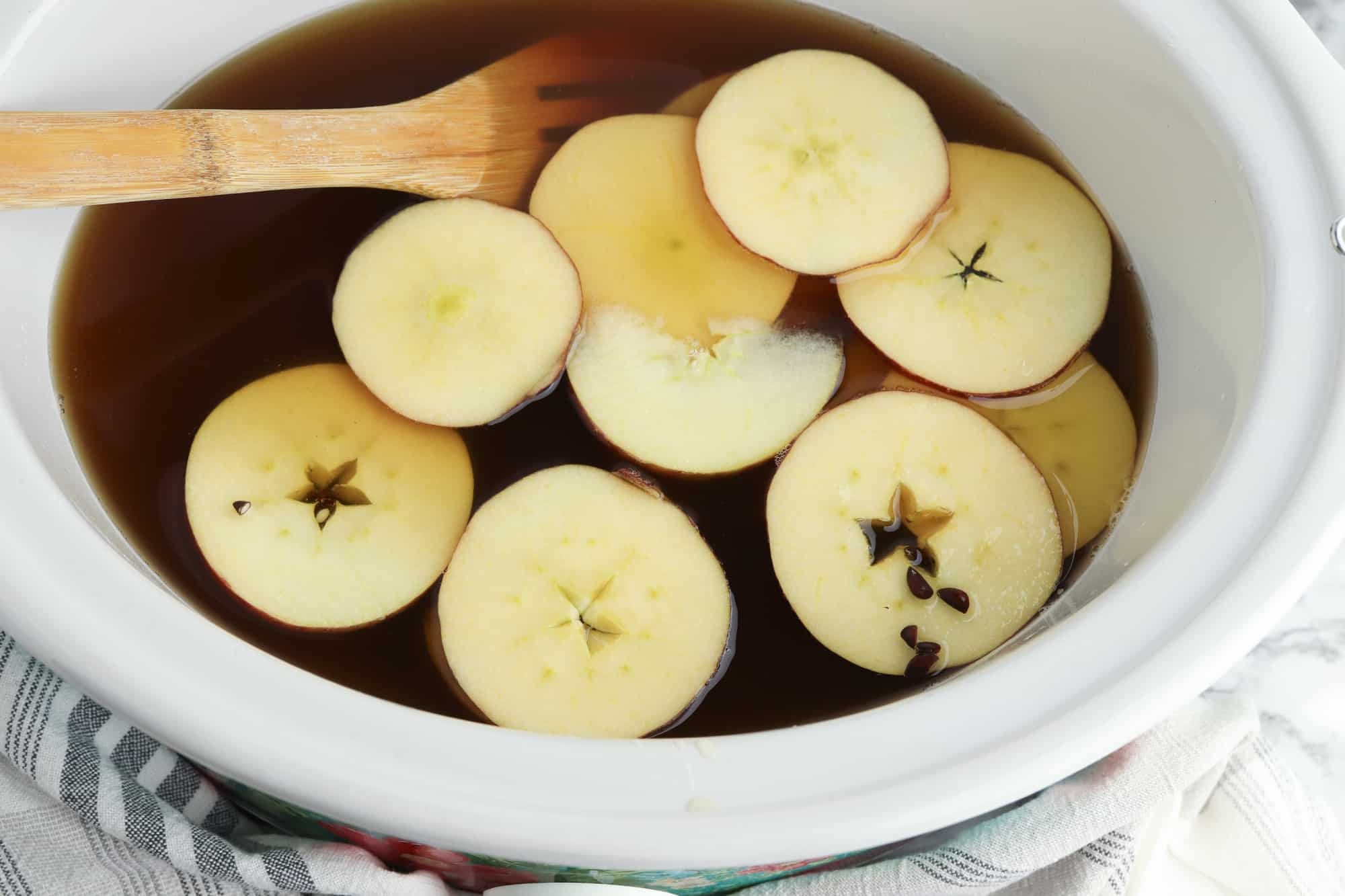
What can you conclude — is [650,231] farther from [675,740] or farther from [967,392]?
[675,740]

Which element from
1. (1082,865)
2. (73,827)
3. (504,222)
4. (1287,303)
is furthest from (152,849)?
(1287,303)

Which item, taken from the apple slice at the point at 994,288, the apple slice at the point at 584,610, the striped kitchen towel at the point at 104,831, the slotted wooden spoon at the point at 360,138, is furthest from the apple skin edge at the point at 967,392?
the striped kitchen towel at the point at 104,831

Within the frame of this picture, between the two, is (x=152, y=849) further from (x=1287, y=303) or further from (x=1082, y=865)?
(x=1287, y=303)

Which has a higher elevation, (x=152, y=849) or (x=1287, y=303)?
(x=1287, y=303)

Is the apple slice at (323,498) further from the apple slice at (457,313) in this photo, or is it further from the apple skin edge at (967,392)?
the apple skin edge at (967,392)

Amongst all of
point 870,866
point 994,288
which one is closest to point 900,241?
point 994,288
